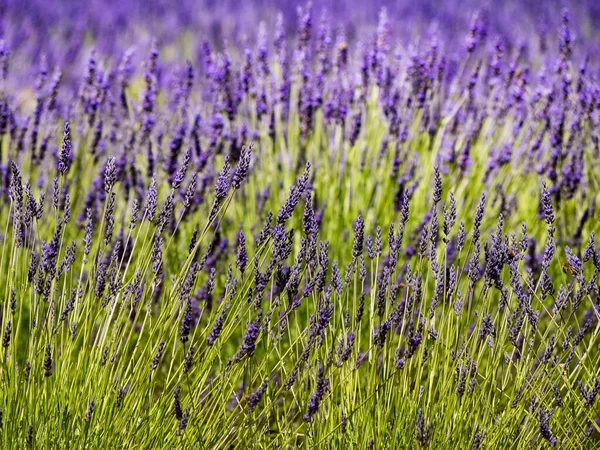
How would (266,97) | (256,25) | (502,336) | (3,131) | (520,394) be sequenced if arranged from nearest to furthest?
(520,394) < (502,336) < (3,131) < (266,97) < (256,25)

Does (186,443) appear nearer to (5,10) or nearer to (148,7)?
(5,10)

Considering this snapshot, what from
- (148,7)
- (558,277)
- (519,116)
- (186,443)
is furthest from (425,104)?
(148,7)

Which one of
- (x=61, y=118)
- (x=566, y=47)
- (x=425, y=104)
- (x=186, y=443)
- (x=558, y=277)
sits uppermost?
(x=566, y=47)

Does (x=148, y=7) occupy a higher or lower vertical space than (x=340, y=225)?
higher

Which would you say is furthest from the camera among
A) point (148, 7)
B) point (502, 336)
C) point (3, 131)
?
point (148, 7)

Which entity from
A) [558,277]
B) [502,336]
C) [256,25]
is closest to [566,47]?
[558,277]

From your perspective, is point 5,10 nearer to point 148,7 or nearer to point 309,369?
point 148,7

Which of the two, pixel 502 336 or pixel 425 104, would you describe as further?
pixel 425 104
